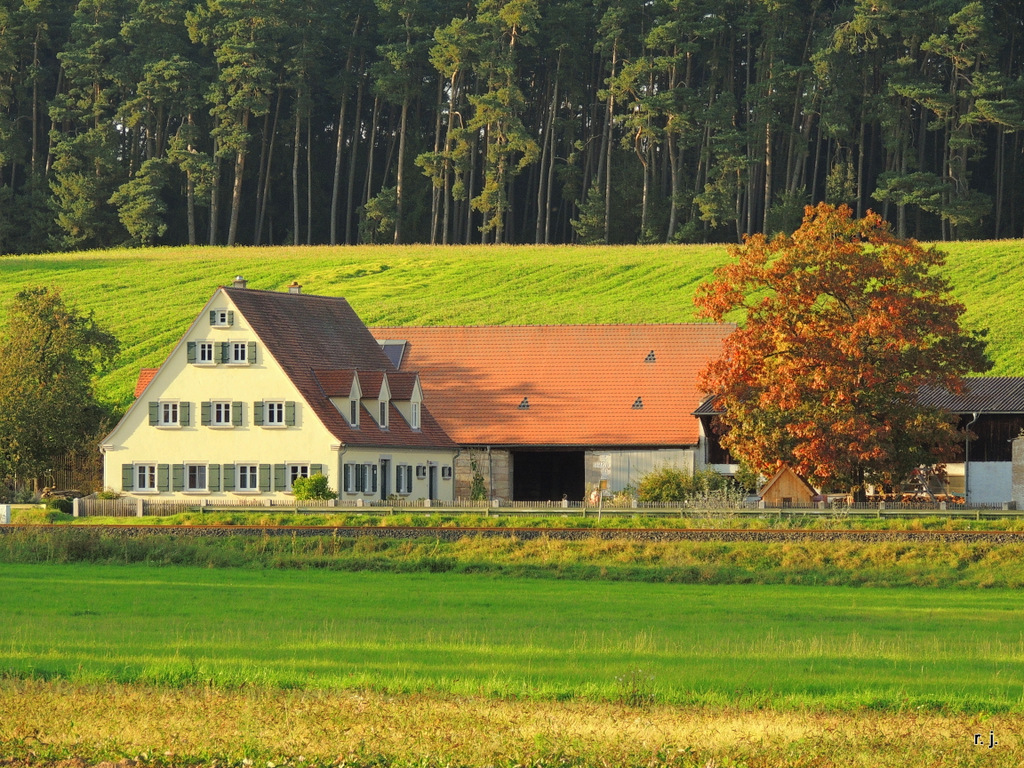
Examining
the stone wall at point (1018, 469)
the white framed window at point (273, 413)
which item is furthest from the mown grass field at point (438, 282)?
the white framed window at point (273, 413)

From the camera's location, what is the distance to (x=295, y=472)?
5841 cm

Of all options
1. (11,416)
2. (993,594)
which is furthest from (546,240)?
(993,594)

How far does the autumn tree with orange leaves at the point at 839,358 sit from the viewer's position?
49.2 metres

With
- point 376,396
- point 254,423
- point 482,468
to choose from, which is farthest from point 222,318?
point 482,468

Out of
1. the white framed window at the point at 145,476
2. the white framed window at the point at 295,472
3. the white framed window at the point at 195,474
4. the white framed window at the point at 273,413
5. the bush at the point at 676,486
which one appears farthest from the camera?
the white framed window at the point at 145,476

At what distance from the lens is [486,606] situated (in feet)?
92.3

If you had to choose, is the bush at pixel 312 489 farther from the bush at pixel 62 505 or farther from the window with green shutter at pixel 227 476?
the bush at pixel 62 505

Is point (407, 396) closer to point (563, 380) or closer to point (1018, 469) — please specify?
point (563, 380)

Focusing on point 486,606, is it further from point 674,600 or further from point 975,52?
point 975,52

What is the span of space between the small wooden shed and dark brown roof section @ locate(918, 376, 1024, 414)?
7.83m

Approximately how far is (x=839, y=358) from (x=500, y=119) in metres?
66.8

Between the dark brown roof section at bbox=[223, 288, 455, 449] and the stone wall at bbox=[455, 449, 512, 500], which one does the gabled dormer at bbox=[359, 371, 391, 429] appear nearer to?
the dark brown roof section at bbox=[223, 288, 455, 449]

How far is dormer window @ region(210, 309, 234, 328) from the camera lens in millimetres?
59938

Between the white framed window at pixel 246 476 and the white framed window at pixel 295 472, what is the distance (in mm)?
1291
